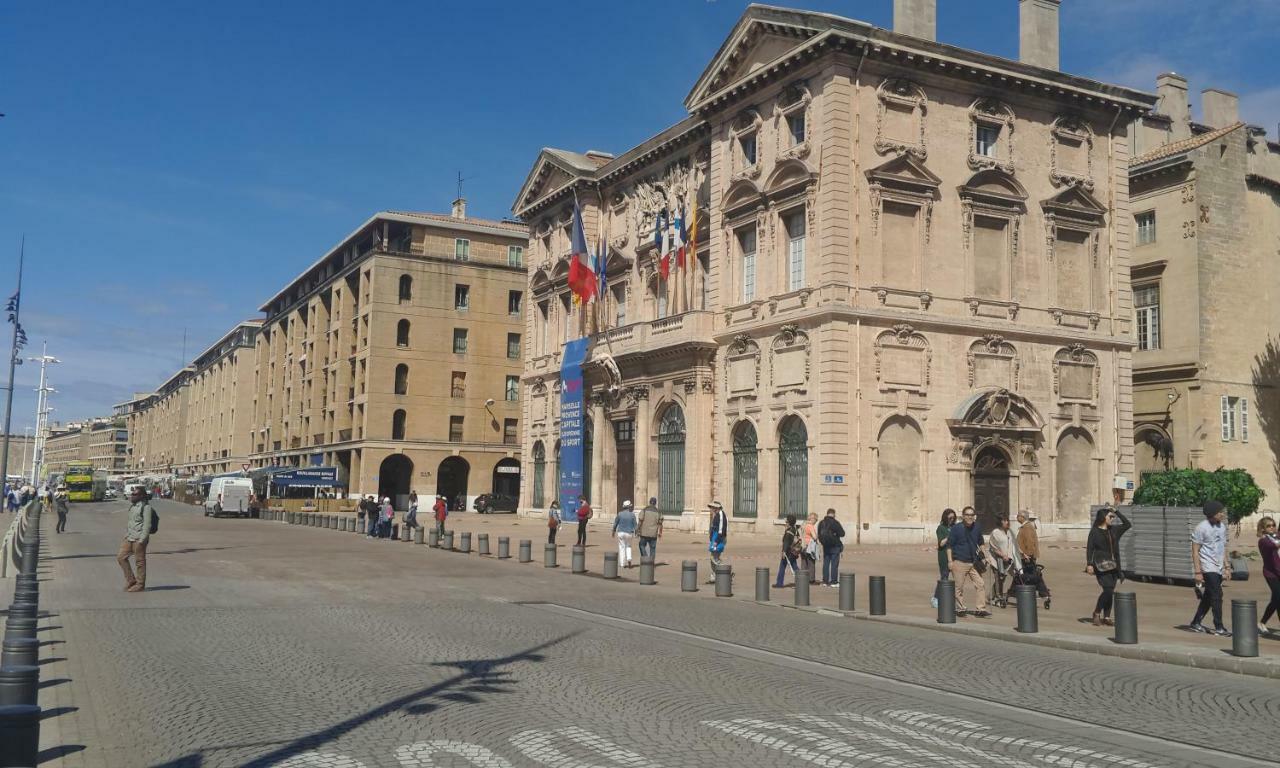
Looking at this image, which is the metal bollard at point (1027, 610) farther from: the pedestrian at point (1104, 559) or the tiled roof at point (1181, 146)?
the tiled roof at point (1181, 146)

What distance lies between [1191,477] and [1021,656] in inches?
A: 614

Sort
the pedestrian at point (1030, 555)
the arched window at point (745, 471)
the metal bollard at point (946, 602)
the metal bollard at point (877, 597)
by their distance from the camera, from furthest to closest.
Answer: the arched window at point (745, 471) → the pedestrian at point (1030, 555) → the metal bollard at point (877, 597) → the metal bollard at point (946, 602)

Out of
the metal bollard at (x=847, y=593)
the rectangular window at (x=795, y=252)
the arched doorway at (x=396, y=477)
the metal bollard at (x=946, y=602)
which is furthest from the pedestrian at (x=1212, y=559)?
the arched doorway at (x=396, y=477)

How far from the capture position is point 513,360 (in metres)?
78.9

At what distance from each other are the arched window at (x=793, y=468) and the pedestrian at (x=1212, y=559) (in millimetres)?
20162

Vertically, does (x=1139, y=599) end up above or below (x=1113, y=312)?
below

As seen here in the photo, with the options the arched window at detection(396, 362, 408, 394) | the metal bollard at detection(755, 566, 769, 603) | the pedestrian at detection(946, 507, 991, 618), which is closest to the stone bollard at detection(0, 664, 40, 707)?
the pedestrian at detection(946, 507, 991, 618)

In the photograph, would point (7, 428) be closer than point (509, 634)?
No

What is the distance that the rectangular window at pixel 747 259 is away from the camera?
39906 millimetres

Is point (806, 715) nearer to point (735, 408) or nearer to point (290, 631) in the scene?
point (290, 631)

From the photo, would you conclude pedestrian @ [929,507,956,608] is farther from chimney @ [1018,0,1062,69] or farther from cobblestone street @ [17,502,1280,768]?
chimney @ [1018,0,1062,69]

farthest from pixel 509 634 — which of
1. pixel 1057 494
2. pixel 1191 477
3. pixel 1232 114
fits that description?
pixel 1232 114

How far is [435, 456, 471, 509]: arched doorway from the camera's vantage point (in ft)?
251

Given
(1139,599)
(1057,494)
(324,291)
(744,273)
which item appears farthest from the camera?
(324,291)
